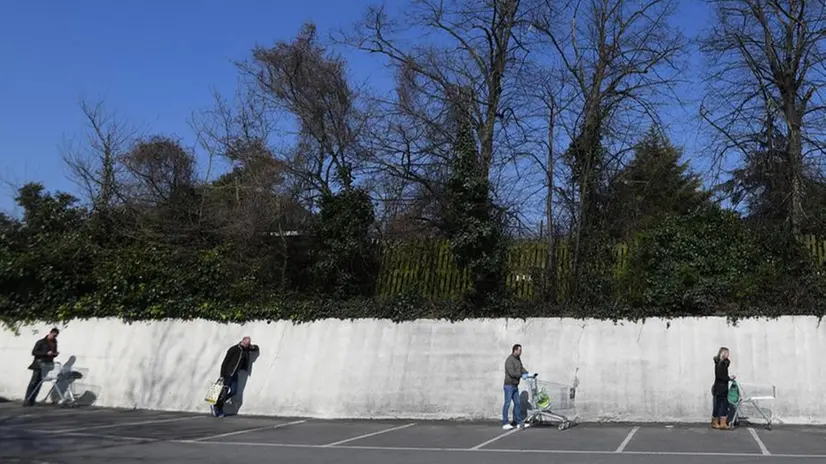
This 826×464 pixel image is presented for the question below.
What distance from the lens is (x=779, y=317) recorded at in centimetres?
1388

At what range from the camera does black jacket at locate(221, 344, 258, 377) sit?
51.1ft

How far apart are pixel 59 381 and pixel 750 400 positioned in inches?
594

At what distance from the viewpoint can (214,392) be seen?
1530cm

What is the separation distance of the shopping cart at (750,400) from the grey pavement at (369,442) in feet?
0.97

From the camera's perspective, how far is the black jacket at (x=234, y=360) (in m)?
15.6

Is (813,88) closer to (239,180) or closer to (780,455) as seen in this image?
(780,455)

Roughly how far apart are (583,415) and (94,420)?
981cm

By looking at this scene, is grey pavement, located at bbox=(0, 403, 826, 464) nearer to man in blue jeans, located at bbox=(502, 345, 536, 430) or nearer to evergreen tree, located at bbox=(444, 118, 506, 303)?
man in blue jeans, located at bbox=(502, 345, 536, 430)

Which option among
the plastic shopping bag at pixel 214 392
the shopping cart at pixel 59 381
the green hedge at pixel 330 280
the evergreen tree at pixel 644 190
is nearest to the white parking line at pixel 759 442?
the green hedge at pixel 330 280

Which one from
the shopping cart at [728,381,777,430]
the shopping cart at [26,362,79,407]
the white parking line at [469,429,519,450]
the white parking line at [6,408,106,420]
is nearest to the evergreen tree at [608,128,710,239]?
the shopping cart at [728,381,777,430]

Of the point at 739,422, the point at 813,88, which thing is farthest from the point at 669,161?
the point at 739,422

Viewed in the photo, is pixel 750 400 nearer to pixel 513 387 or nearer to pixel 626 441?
pixel 626 441

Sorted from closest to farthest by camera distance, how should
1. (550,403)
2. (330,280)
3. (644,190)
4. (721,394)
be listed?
(721,394) < (550,403) < (330,280) < (644,190)

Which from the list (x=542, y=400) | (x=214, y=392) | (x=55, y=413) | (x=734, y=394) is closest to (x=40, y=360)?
(x=55, y=413)
